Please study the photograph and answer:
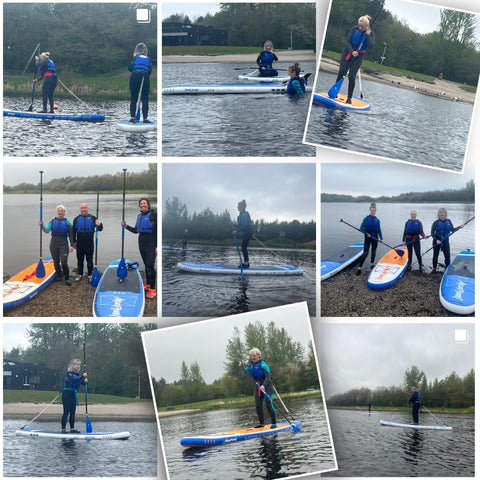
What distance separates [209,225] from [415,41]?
2115 millimetres

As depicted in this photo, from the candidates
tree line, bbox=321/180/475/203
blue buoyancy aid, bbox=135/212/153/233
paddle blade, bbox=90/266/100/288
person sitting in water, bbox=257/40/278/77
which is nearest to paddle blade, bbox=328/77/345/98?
person sitting in water, bbox=257/40/278/77

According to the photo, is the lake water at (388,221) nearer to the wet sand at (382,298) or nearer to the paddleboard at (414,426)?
the wet sand at (382,298)

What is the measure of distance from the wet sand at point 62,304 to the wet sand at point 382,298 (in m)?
1.36

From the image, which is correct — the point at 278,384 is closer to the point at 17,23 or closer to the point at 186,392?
the point at 186,392

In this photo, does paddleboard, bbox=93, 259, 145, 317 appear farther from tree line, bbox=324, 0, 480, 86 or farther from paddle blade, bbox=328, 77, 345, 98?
tree line, bbox=324, 0, 480, 86

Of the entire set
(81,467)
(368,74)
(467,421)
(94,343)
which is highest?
(368,74)

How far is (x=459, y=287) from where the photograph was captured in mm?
5609

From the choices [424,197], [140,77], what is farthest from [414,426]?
[140,77]

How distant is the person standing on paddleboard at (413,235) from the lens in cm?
574

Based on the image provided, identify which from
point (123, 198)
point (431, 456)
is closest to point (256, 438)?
point (431, 456)

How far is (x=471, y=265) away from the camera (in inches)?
223

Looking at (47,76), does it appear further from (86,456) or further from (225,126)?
(86,456)

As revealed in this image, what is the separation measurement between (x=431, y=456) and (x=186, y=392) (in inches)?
74.9

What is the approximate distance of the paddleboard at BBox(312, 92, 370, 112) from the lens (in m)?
5.67
